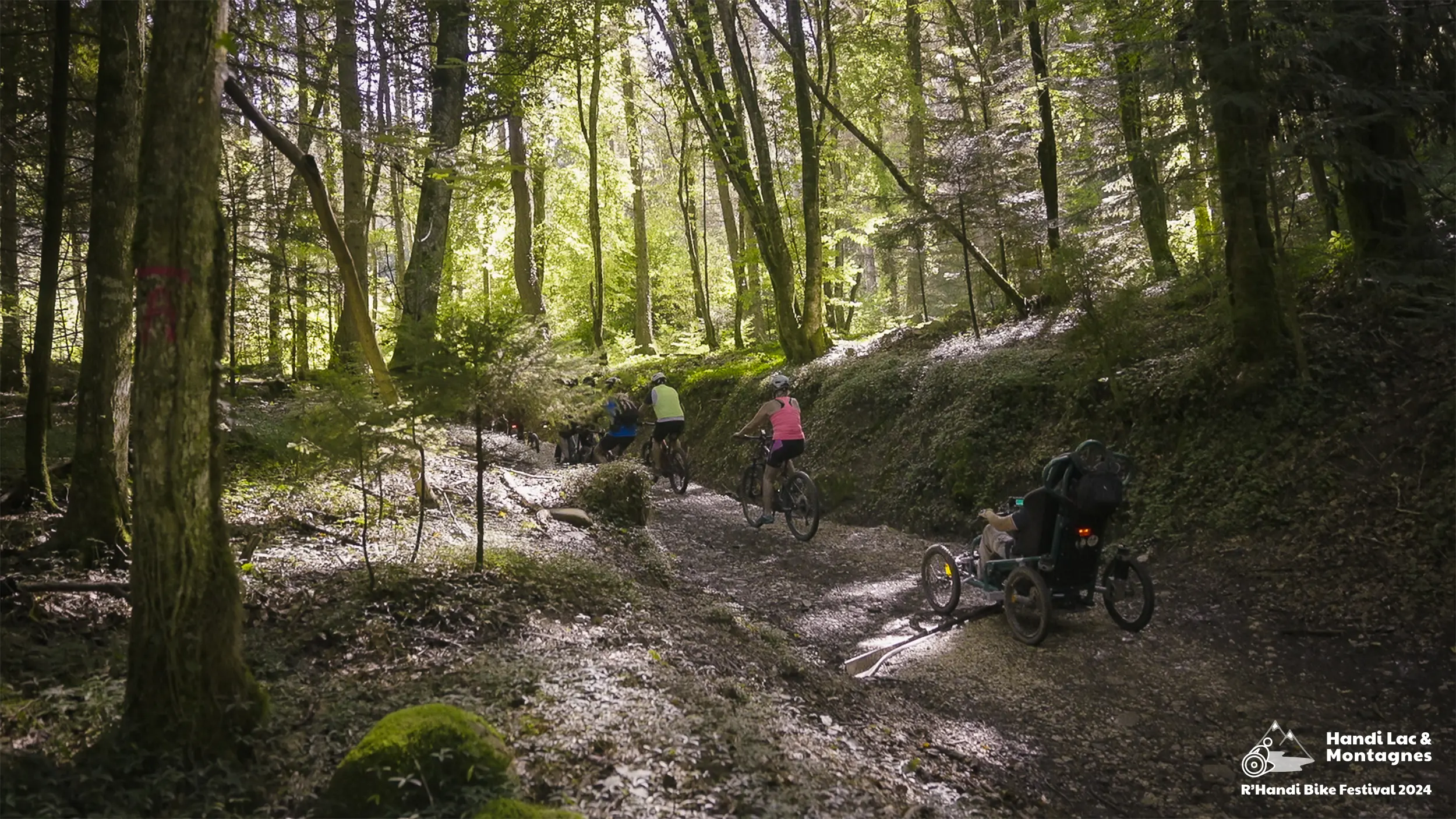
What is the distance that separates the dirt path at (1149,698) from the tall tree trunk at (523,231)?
56.9 feet

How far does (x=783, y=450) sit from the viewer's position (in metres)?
11.4

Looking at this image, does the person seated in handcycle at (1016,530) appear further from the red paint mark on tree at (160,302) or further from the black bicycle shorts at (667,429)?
the black bicycle shorts at (667,429)

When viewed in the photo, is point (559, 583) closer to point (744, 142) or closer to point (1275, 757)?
point (1275, 757)

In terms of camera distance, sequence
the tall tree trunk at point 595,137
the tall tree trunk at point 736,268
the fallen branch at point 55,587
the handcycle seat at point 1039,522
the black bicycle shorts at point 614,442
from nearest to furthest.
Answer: the fallen branch at point 55,587 → the handcycle seat at point 1039,522 → the black bicycle shorts at point 614,442 → the tall tree trunk at point 595,137 → the tall tree trunk at point 736,268

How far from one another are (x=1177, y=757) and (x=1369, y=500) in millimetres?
3865

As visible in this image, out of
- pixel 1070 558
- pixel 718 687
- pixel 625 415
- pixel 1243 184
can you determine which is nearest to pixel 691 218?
pixel 625 415

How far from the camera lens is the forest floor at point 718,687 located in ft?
13.3

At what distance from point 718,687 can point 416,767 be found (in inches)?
95.6

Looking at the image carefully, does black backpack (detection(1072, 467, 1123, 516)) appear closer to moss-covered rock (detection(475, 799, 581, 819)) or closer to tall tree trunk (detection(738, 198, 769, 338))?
moss-covered rock (detection(475, 799, 581, 819))

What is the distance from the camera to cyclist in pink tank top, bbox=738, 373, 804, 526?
11438 millimetres

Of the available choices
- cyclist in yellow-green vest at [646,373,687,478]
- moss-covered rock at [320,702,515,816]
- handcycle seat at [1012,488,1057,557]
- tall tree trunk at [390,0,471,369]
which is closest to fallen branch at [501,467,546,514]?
cyclist in yellow-green vest at [646,373,687,478]

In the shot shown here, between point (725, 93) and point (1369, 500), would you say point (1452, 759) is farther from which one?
point (725, 93)

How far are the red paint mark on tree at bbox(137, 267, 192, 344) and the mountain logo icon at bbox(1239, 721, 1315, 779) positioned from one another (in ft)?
20.3

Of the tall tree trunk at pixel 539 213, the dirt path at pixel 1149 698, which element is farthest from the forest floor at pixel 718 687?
the tall tree trunk at pixel 539 213
